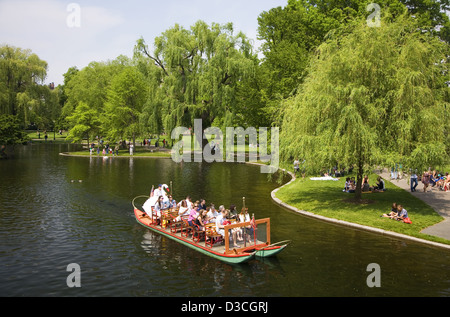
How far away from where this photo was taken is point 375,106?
69.4 feet

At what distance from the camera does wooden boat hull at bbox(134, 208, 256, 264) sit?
1416 centimetres

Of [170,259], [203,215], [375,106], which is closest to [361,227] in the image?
[375,106]

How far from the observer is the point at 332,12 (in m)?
46.5

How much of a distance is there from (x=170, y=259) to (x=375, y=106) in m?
14.3

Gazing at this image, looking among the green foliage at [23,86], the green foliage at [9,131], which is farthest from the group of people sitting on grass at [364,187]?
the green foliage at [23,86]

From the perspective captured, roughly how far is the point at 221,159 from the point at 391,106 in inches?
1261

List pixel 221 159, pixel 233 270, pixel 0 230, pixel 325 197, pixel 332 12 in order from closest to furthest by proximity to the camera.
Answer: pixel 233 270
pixel 0 230
pixel 325 197
pixel 332 12
pixel 221 159

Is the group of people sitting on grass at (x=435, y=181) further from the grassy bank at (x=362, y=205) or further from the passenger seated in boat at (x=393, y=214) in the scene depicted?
the passenger seated in boat at (x=393, y=214)

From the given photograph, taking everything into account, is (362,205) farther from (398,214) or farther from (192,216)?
(192,216)

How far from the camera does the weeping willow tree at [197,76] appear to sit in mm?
51688

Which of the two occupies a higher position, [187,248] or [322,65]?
[322,65]

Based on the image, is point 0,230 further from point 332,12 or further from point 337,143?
point 332,12

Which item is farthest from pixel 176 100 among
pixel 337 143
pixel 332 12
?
pixel 337 143

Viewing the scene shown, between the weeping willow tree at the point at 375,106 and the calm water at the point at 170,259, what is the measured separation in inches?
177
